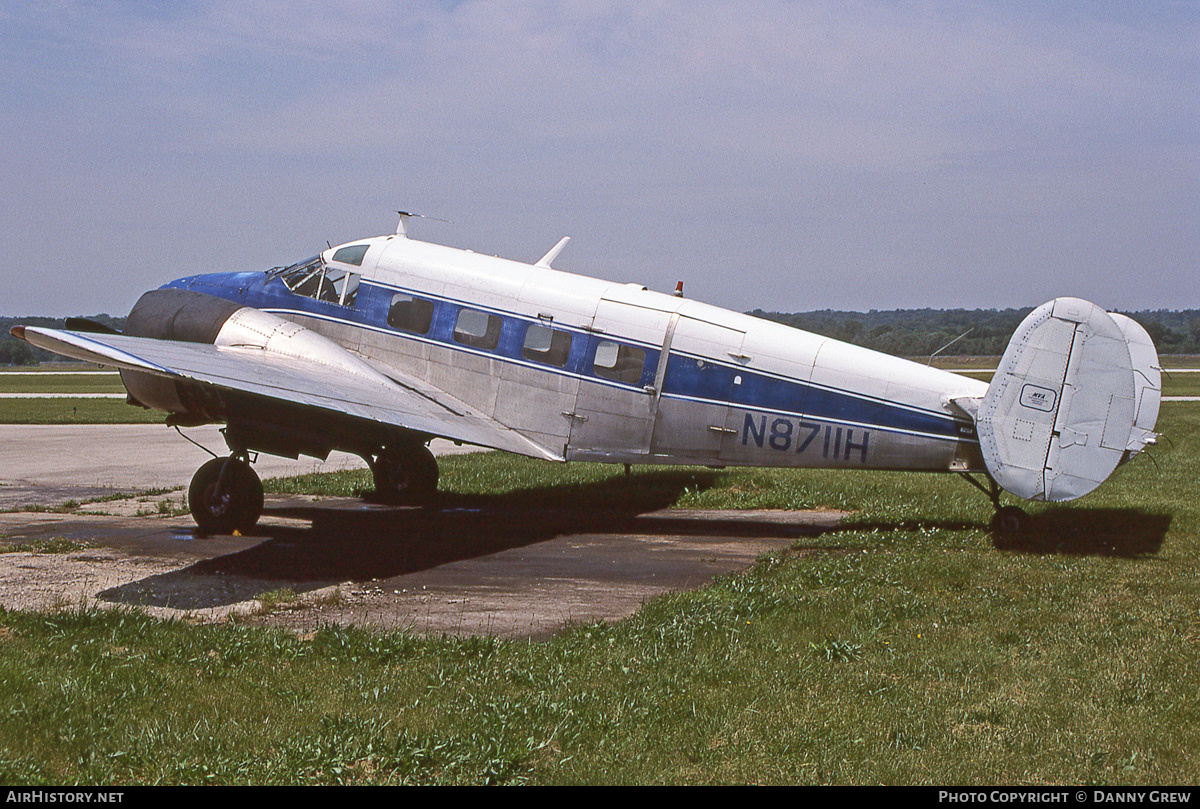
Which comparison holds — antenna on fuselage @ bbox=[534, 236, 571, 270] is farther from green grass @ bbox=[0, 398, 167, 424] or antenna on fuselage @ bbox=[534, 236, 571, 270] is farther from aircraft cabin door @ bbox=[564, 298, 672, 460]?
green grass @ bbox=[0, 398, 167, 424]

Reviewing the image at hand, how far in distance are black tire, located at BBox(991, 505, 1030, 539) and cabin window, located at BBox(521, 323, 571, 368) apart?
239 inches

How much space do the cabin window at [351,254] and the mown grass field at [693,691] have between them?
25.3 feet

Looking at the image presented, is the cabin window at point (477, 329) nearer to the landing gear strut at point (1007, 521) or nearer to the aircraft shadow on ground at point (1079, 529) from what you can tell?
the aircraft shadow on ground at point (1079, 529)

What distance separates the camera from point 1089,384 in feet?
37.2

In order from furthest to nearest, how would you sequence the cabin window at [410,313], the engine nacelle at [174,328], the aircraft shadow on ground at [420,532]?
the cabin window at [410,313], the engine nacelle at [174,328], the aircraft shadow on ground at [420,532]

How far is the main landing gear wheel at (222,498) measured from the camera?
13.0 meters

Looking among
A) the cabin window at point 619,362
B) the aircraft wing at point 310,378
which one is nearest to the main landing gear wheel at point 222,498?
the aircraft wing at point 310,378

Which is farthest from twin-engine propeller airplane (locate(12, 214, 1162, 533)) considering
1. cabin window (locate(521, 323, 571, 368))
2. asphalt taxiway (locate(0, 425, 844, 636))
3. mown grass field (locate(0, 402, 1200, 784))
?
mown grass field (locate(0, 402, 1200, 784))

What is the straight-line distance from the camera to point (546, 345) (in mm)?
14000

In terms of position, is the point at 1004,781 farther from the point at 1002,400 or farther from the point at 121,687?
the point at 1002,400

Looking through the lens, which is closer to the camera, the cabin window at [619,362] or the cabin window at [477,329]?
the cabin window at [619,362]

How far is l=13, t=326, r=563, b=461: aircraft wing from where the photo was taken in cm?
1049

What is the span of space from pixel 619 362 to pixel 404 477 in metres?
4.96
